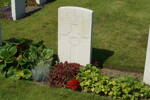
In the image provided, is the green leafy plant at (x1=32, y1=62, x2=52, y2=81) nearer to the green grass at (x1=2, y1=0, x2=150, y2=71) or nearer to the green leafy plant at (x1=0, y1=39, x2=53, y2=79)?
the green leafy plant at (x1=0, y1=39, x2=53, y2=79)

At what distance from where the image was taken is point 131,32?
11.9 metres

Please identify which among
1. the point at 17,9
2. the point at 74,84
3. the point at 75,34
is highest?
the point at 17,9

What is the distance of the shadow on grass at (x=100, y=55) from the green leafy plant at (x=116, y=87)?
4.38ft

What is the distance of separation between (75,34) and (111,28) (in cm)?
369

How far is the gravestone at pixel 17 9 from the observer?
13164 mm

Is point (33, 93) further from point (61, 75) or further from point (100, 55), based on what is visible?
point (100, 55)

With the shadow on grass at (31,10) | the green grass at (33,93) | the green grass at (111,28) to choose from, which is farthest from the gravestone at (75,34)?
the shadow on grass at (31,10)

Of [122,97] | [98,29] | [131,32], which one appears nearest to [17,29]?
[98,29]

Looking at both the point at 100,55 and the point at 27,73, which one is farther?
the point at 100,55

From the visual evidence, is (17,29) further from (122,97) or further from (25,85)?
(122,97)

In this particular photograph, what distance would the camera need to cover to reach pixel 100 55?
32.8ft

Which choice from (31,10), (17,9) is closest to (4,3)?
(31,10)

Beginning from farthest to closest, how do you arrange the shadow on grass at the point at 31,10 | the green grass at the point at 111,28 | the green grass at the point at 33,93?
the shadow on grass at the point at 31,10
the green grass at the point at 111,28
the green grass at the point at 33,93

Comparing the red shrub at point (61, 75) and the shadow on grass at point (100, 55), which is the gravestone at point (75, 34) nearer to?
the shadow on grass at point (100, 55)
